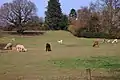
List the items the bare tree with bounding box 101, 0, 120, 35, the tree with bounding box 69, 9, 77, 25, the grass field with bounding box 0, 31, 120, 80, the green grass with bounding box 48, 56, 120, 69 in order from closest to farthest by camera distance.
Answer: the grass field with bounding box 0, 31, 120, 80 → the green grass with bounding box 48, 56, 120, 69 → the bare tree with bounding box 101, 0, 120, 35 → the tree with bounding box 69, 9, 77, 25

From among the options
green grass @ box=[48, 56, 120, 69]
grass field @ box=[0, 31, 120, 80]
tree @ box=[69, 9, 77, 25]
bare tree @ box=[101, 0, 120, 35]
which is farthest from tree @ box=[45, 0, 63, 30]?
green grass @ box=[48, 56, 120, 69]

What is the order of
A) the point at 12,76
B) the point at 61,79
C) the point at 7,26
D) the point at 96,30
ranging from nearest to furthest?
the point at 61,79 → the point at 12,76 → the point at 96,30 → the point at 7,26

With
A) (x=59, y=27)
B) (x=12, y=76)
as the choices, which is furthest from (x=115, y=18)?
(x=12, y=76)

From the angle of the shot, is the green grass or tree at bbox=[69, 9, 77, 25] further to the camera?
tree at bbox=[69, 9, 77, 25]

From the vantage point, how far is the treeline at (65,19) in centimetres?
6082

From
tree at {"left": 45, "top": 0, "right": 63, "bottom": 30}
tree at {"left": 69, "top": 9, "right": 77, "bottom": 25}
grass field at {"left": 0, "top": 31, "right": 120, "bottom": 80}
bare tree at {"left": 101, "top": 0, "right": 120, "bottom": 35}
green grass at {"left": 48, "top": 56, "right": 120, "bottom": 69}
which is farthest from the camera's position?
tree at {"left": 69, "top": 9, "right": 77, "bottom": 25}

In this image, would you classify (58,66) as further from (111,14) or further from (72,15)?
(72,15)

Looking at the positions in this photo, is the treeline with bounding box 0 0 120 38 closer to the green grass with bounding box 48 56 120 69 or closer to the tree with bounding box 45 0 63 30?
the tree with bounding box 45 0 63 30

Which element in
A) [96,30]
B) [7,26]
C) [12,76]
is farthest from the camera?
[7,26]

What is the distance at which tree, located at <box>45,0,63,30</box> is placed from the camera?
8406 cm

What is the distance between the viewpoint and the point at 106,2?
62.2 meters

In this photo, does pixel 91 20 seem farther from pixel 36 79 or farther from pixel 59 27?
pixel 36 79

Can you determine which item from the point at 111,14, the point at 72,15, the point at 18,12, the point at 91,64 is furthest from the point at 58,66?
the point at 72,15

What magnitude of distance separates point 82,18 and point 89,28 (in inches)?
146
